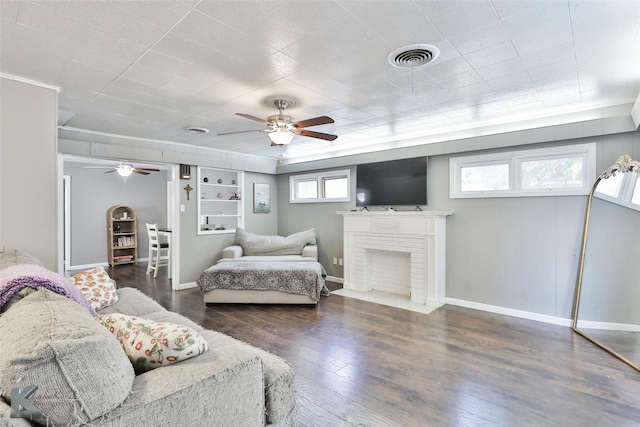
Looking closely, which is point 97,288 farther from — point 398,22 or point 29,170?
point 398,22

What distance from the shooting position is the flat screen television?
15.4 ft

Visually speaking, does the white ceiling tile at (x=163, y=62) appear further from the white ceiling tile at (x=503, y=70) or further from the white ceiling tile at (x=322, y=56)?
the white ceiling tile at (x=503, y=70)

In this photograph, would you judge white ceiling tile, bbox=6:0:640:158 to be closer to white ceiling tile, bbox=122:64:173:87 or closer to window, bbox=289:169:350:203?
white ceiling tile, bbox=122:64:173:87

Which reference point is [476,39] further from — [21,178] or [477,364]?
[21,178]

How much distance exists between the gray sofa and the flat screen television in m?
3.74

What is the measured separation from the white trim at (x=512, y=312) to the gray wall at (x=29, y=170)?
4.58 meters

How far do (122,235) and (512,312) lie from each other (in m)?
8.10

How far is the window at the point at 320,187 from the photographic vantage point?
19.1 ft

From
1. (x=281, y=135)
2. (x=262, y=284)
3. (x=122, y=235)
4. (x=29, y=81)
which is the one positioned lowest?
(x=262, y=284)

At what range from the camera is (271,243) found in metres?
5.70

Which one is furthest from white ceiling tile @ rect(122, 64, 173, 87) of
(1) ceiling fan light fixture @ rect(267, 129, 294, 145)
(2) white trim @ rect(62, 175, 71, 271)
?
(2) white trim @ rect(62, 175, 71, 271)

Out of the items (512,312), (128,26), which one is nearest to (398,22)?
(128,26)

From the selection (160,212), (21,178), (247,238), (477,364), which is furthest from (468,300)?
(160,212)

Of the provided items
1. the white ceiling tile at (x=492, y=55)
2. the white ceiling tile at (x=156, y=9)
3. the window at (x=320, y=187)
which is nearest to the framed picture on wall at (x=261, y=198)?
the window at (x=320, y=187)
